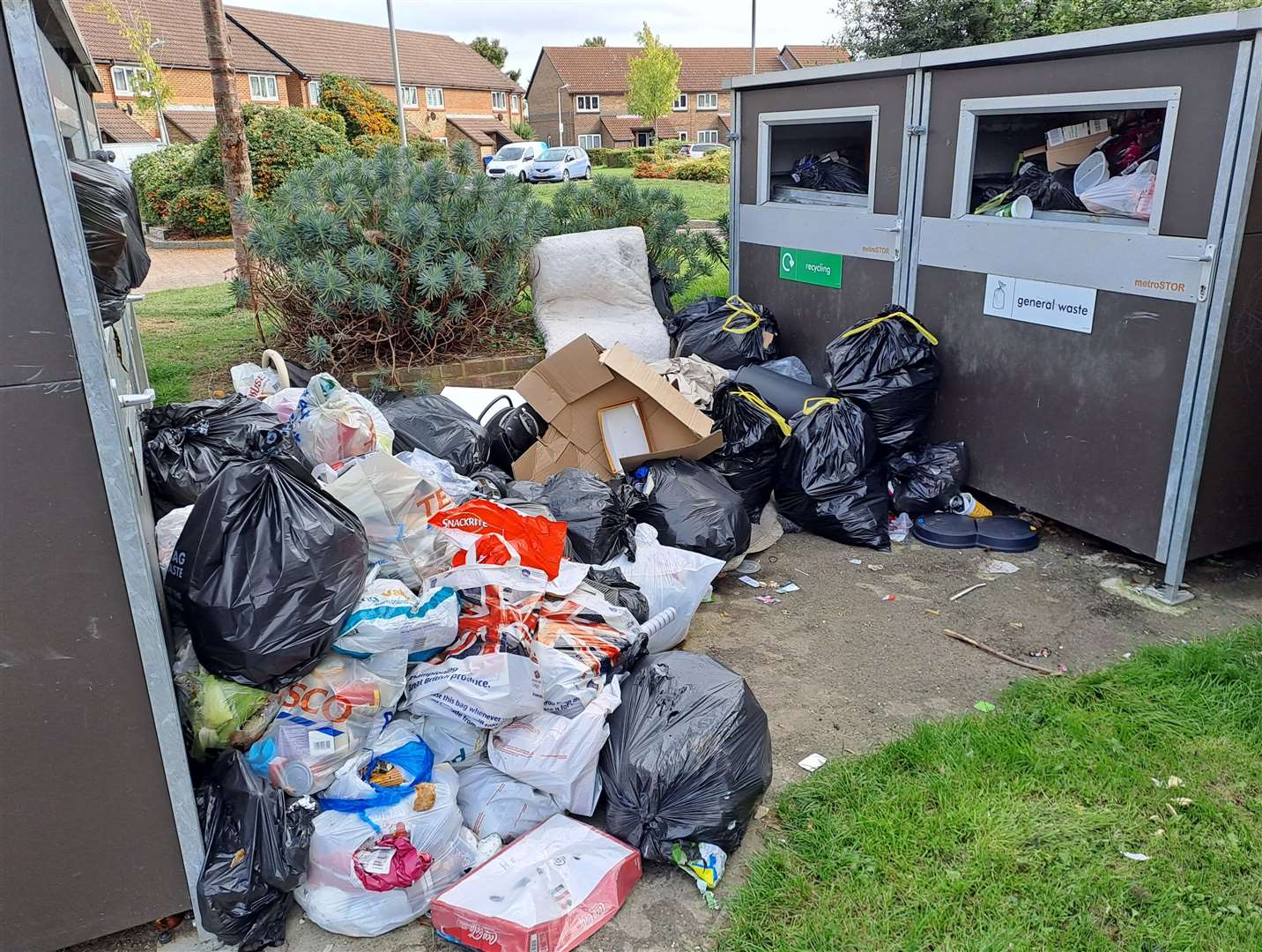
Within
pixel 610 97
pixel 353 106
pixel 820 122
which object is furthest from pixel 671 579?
→ pixel 610 97

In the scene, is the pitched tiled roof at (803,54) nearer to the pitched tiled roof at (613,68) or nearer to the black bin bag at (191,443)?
the pitched tiled roof at (613,68)

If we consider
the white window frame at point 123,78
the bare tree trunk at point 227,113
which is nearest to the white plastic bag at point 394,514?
the bare tree trunk at point 227,113

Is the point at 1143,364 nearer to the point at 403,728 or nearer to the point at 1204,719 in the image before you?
the point at 1204,719

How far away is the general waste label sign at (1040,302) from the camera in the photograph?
3.90m

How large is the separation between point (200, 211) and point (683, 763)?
15.0 metres

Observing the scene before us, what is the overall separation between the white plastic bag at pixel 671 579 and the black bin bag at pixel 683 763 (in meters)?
0.77

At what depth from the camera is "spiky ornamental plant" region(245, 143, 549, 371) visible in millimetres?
5066

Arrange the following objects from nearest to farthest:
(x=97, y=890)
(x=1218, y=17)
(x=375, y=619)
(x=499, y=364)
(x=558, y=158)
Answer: (x=97, y=890) < (x=375, y=619) < (x=1218, y=17) < (x=499, y=364) < (x=558, y=158)

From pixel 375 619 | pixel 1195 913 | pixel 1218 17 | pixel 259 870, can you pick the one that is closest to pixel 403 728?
pixel 375 619

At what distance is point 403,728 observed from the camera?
2393mm

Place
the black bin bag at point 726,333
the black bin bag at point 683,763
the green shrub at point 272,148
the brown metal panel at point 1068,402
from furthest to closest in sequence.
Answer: the green shrub at point 272,148, the black bin bag at point 726,333, the brown metal panel at point 1068,402, the black bin bag at point 683,763

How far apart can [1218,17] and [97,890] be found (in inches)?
166

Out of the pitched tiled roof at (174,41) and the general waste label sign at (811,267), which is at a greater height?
the pitched tiled roof at (174,41)

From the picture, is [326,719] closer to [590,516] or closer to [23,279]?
[23,279]
